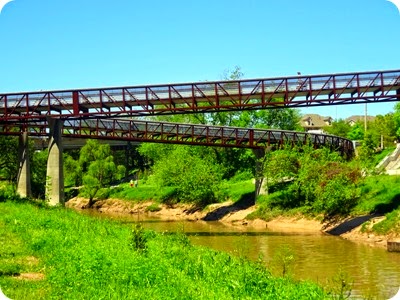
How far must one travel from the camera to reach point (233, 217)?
52312 millimetres

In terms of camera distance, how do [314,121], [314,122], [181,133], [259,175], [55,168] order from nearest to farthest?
[55,168] < [259,175] < [181,133] < [314,122] < [314,121]

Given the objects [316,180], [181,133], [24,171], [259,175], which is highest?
[181,133]

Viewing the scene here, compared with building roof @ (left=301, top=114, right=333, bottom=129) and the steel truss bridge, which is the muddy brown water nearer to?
the steel truss bridge

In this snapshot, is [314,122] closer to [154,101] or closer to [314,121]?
[314,121]

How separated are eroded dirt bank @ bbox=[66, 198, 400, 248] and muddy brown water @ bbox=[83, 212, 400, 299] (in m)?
1.50

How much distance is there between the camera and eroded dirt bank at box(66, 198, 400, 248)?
118 feet

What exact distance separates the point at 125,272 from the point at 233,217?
39.8 meters

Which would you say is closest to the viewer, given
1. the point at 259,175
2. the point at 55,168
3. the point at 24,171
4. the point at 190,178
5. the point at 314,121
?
the point at 55,168

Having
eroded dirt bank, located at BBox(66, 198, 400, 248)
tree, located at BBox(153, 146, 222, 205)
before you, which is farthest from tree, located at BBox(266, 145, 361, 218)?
tree, located at BBox(153, 146, 222, 205)

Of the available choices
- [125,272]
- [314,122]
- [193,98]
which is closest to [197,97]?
[193,98]

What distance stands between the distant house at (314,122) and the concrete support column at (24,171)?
317 ft

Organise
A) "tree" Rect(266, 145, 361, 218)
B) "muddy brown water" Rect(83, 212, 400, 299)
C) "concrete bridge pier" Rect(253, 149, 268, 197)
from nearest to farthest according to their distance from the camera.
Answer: "muddy brown water" Rect(83, 212, 400, 299) → "tree" Rect(266, 145, 361, 218) → "concrete bridge pier" Rect(253, 149, 268, 197)

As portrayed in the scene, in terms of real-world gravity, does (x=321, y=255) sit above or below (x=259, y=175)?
below

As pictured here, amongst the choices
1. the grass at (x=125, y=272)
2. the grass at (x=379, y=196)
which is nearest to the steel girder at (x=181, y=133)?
the grass at (x=379, y=196)
